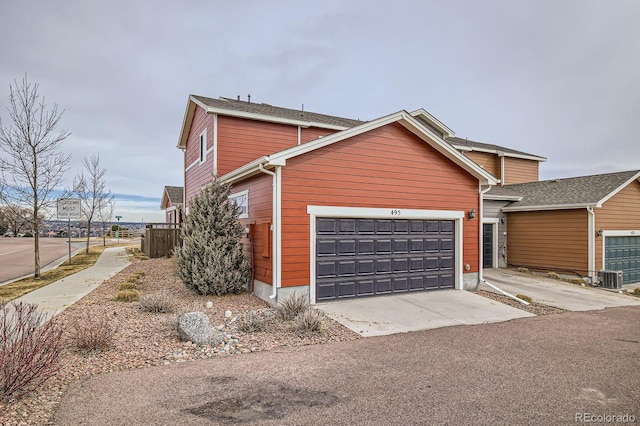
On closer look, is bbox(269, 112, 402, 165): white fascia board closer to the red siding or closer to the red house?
the red house

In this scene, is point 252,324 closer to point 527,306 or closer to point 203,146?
point 527,306

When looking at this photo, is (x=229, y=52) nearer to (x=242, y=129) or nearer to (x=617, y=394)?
(x=242, y=129)

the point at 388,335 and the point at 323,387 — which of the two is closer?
the point at 323,387

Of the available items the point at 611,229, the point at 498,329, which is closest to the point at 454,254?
the point at 498,329

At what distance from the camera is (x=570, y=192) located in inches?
656

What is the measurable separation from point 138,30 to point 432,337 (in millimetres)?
13418

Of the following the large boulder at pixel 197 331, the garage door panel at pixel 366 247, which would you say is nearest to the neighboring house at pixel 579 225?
the garage door panel at pixel 366 247

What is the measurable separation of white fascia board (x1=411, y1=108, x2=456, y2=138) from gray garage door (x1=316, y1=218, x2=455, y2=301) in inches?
363

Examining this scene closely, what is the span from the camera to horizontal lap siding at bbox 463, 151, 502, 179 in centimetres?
2202

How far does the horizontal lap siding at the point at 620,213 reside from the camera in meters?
15.2

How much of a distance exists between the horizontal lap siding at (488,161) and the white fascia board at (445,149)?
37.0 ft

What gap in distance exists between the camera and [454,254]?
11.3 meters

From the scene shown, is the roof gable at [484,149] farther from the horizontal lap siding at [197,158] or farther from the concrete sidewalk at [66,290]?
the concrete sidewalk at [66,290]

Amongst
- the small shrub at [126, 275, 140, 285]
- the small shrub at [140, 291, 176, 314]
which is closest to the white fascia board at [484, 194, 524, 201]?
the small shrub at [140, 291, 176, 314]
